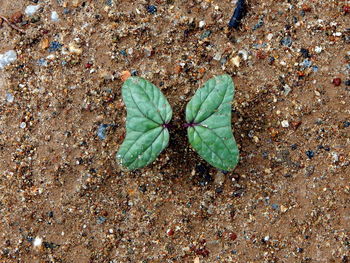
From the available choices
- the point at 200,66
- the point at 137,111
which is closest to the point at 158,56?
the point at 200,66

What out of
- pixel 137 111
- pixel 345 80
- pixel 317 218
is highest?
pixel 137 111

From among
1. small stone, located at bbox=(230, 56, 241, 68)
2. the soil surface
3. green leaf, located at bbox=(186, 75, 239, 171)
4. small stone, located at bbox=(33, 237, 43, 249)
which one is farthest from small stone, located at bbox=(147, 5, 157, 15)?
small stone, located at bbox=(33, 237, 43, 249)

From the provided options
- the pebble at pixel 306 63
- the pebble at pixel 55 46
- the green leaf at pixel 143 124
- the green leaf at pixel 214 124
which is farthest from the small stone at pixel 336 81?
the pebble at pixel 55 46

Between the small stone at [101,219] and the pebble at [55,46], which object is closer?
the small stone at [101,219]

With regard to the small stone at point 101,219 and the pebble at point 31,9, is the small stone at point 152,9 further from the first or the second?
the small stone at point 101,219

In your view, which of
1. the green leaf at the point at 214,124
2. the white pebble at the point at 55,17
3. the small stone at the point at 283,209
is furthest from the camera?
the white pebble at the point at 55,17

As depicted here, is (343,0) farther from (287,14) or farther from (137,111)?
(137,111)

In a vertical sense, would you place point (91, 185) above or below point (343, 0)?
below
